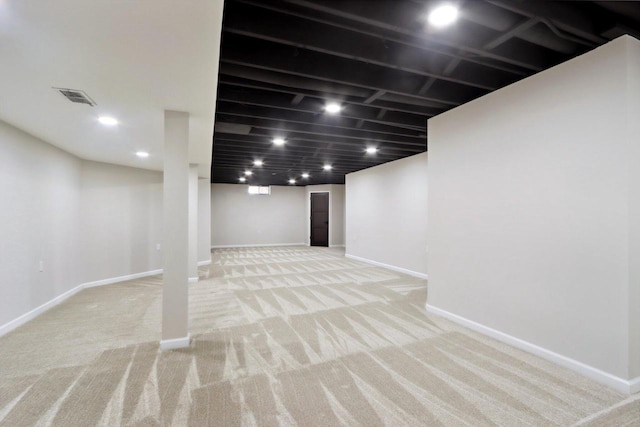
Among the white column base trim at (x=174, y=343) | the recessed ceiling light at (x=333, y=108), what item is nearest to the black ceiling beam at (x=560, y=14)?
the recessed ceiling light at (x=333, y=108)

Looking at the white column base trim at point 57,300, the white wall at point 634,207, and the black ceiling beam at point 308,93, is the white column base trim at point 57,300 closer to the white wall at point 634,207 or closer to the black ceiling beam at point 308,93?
the black ceiling beam at point 308,93

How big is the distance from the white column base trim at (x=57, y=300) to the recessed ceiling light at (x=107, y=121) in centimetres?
244

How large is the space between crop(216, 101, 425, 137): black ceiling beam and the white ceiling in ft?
1.19

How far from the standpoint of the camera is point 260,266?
23.6ft

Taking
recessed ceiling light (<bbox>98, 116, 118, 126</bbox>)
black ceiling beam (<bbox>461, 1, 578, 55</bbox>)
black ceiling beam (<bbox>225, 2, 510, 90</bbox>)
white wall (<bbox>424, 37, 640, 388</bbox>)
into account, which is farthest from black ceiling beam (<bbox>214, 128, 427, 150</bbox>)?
black ceiling beam (<bbox>461, 1, 578, 55</bbox>)

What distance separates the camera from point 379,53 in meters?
2.38

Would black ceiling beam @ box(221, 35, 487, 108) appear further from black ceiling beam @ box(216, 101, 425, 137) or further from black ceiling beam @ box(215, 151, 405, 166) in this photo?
black ceiling beam @ box(215, 151, 405, 166)

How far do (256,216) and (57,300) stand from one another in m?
7.51

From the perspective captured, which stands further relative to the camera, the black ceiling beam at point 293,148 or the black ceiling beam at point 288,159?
the black ceiling beam at point 288,159

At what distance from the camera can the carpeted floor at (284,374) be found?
189 centimetres

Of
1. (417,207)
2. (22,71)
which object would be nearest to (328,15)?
→ (22,71)

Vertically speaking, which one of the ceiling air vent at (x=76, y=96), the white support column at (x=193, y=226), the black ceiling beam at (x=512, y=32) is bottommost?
the white support column at (x=193, y=226)

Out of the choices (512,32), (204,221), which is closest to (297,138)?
(512,32)

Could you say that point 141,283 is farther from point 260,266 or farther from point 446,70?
point 446,70
